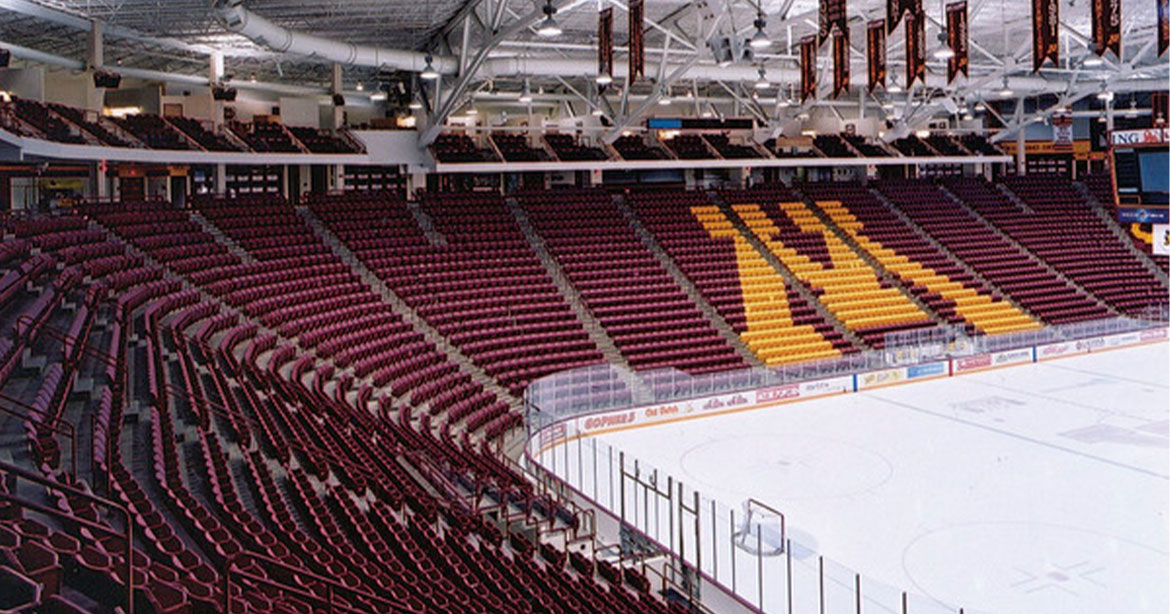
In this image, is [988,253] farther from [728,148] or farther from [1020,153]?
[1020,153]

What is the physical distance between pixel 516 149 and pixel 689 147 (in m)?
7.34

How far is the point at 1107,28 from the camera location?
17.0 metres

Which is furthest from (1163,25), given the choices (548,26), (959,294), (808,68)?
(959,294)

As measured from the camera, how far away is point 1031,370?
2914 centimetres

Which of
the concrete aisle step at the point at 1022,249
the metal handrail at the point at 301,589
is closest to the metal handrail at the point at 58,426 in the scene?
the metal handrail at the point at 301,589

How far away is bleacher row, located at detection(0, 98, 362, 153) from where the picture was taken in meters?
20.8

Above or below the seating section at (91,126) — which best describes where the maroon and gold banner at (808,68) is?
above

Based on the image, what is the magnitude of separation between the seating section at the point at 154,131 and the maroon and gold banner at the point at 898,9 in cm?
1747

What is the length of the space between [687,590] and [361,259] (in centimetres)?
1644

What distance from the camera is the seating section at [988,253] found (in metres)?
34.6

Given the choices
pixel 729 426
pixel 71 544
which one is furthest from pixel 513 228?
pixel 71 544

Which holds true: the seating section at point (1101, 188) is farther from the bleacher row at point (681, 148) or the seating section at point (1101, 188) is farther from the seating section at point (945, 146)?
the seating section at point (945, 146)

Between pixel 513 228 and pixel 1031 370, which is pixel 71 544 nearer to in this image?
pixel 513 228

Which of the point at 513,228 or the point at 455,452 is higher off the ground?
the point at 513,228
